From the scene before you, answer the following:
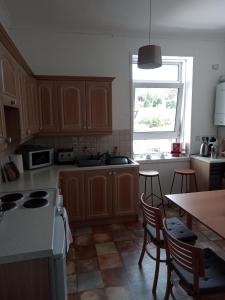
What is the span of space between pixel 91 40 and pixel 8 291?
3.22 metres

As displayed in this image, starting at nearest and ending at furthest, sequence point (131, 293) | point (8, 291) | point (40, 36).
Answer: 1. point (8, 291)
2. point (131, 293)
3. point (40, 36)

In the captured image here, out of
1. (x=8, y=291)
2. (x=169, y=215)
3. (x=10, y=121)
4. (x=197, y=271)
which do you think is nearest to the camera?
(x=8, y=291)

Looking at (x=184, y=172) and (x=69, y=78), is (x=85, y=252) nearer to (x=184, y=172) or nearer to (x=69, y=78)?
(x=184, y=172)

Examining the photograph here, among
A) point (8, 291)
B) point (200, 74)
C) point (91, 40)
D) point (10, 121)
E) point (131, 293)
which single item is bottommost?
point (131, 293)

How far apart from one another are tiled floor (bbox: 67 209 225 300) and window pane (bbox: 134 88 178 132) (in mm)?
1696

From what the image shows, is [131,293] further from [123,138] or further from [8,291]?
[123,138]

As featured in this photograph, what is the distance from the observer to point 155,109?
3.98 meters

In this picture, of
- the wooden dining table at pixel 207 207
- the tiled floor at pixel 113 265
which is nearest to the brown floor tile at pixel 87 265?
the tiled floor at pixel 113 265

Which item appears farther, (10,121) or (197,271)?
A: (10,121)

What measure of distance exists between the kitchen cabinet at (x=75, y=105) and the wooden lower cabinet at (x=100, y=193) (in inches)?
25.4

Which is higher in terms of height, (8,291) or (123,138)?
(123,138)

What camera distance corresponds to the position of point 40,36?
3230mm

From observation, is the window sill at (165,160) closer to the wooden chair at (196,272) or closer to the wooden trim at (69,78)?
the wooden trim at (69,78)

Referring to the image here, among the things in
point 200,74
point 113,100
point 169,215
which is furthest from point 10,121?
point 200,74
